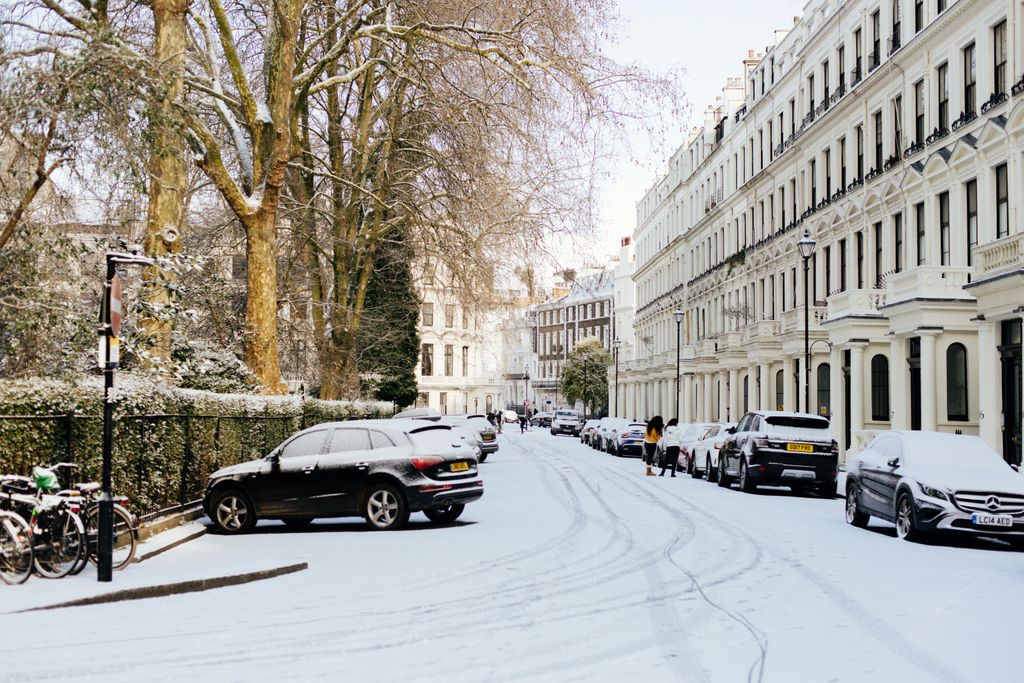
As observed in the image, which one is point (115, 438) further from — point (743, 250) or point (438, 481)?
point (743, 250)

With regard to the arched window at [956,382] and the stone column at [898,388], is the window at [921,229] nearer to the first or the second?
the stone column at [898,388]

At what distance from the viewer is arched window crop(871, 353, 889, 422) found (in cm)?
3931

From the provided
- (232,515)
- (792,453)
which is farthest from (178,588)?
(792,453)

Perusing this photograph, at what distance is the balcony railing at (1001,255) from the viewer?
82.8 feet

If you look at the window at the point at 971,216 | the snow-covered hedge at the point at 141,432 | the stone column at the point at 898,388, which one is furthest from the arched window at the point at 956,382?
the snow-covered hedge at the point at 141,432

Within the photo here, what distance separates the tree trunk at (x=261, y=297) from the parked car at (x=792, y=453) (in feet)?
35.8

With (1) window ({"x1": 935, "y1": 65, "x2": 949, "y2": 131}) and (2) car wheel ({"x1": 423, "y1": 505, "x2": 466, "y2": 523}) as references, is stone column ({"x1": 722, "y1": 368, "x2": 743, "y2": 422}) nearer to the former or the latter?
(1) window ({"x1": 935, "y1": 65, "x2": 949, "y2": 131})

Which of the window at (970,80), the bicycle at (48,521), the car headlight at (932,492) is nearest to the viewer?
the bicycle at (48,521)

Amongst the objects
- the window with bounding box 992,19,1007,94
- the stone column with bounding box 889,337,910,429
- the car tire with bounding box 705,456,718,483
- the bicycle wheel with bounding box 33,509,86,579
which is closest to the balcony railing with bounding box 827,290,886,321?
the stone column with bounding box 889,337,910,429

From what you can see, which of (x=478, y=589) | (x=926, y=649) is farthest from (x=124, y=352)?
(x=926, y=649)

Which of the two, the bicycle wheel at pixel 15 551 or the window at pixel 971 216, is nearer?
the bicycle wheel at pixel 15 551

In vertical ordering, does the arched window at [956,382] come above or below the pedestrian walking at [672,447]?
above

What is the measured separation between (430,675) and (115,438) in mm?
7900

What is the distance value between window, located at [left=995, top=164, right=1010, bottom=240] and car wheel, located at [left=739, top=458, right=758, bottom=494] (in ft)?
30.9
